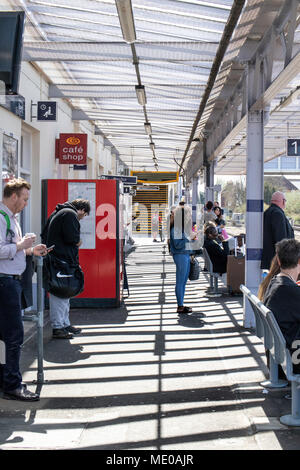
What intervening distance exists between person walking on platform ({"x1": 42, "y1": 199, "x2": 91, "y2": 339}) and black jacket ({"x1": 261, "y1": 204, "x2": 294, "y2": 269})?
2333mm

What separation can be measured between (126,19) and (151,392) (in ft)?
12.5

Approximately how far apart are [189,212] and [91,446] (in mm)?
5700

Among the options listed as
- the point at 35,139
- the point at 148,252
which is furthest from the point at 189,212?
the point at 148,252

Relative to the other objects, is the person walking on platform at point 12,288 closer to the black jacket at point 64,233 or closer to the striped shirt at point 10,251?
the striped shirt at point 10,251

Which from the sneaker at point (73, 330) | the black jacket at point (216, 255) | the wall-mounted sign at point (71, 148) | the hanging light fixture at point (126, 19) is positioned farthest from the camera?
the wall-mounted sign at point (71, 148)

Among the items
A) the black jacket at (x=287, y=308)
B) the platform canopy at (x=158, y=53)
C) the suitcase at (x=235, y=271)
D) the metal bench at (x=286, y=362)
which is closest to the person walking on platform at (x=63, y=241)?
the platform canopy at (x=158, y=53)

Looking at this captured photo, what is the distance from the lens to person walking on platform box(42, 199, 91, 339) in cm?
716

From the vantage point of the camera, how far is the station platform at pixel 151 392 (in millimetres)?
4004

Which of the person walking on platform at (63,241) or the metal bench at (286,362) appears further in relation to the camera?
the person walking on platform at (63,241)

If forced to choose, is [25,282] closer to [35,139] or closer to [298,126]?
[35,139]

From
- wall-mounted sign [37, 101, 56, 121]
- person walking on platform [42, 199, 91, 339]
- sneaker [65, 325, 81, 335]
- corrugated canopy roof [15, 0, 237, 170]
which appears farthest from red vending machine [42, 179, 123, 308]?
person walking on platform [42, 199, 91, 339]

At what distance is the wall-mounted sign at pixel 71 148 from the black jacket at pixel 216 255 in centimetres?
310

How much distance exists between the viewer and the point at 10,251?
4699 millimetres

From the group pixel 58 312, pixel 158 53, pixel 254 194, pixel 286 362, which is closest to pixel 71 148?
pixel 158 53
